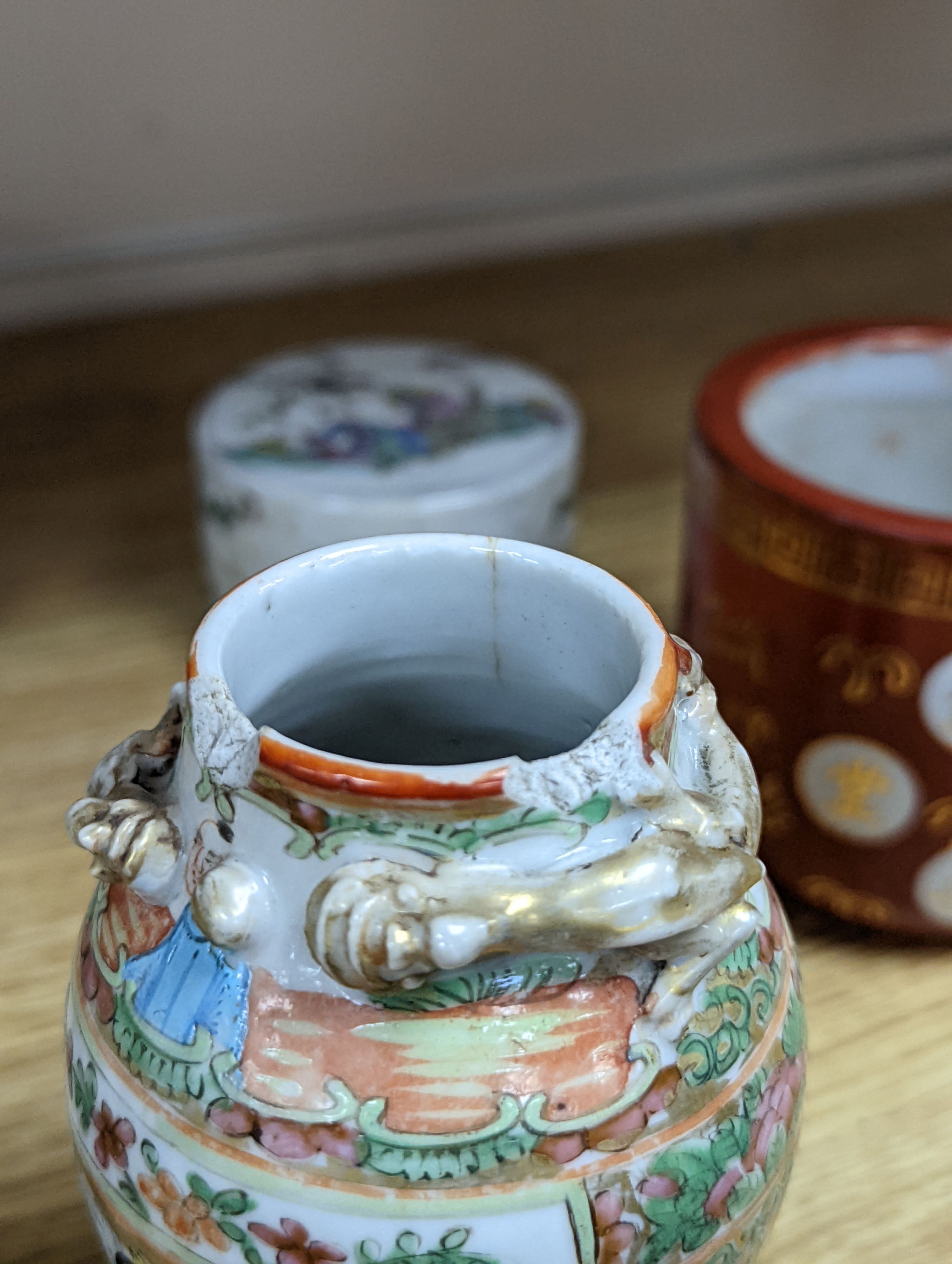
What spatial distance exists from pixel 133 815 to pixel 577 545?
54 cm

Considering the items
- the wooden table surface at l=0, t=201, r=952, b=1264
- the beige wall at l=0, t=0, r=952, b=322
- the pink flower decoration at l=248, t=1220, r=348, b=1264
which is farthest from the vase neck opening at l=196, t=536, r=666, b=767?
the beige wall at l=0, t=0, r=952, b=322

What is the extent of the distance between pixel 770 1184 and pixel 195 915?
0.16m

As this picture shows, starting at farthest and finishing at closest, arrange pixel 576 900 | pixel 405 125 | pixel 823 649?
pixel 405 125 < pixel 823 649 < pixel 576 900

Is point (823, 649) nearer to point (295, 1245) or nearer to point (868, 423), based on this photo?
point (868, 423)

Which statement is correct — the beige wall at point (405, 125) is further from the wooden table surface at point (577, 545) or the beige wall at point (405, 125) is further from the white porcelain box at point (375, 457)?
the white porcelain box at point (375, 457)

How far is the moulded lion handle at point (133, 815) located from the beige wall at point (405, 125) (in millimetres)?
671

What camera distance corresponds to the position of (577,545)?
84 cm

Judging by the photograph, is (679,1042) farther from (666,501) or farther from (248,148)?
(248,148)

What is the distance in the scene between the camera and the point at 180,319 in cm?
110

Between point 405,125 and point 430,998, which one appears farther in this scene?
point 405,125

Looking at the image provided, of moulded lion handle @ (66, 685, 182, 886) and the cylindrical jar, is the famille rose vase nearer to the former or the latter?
moulded lion handle @ (66, 685, 182, 886)

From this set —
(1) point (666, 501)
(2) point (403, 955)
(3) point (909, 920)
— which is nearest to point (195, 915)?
(2) point (403, 955)

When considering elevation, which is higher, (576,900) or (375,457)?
(576,900)

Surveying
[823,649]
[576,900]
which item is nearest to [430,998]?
[576,900]
